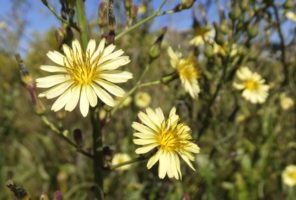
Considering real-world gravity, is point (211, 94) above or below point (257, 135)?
above

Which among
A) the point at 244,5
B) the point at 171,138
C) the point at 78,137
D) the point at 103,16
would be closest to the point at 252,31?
the point at 244,5

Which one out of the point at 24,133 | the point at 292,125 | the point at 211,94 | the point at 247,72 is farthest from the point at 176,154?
the point at 24,133

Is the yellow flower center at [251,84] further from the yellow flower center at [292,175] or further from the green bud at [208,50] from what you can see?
the yellow flower center at [292,175]

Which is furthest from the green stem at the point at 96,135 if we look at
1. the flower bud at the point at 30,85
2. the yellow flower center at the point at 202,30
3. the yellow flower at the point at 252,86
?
the yellow flower at the point at 252,86

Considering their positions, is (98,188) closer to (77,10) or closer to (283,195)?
(77,10)

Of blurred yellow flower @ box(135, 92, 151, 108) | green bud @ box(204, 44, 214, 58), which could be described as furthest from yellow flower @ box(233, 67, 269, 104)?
blurred yellow flower @ box(135, 92, 151, 108)

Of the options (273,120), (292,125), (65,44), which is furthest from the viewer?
(292,125)

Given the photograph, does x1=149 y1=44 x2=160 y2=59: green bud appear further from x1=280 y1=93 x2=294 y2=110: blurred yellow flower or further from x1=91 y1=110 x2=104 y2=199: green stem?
x1=280 y1=93 x2=294 y2=110: blurred yellow flower
